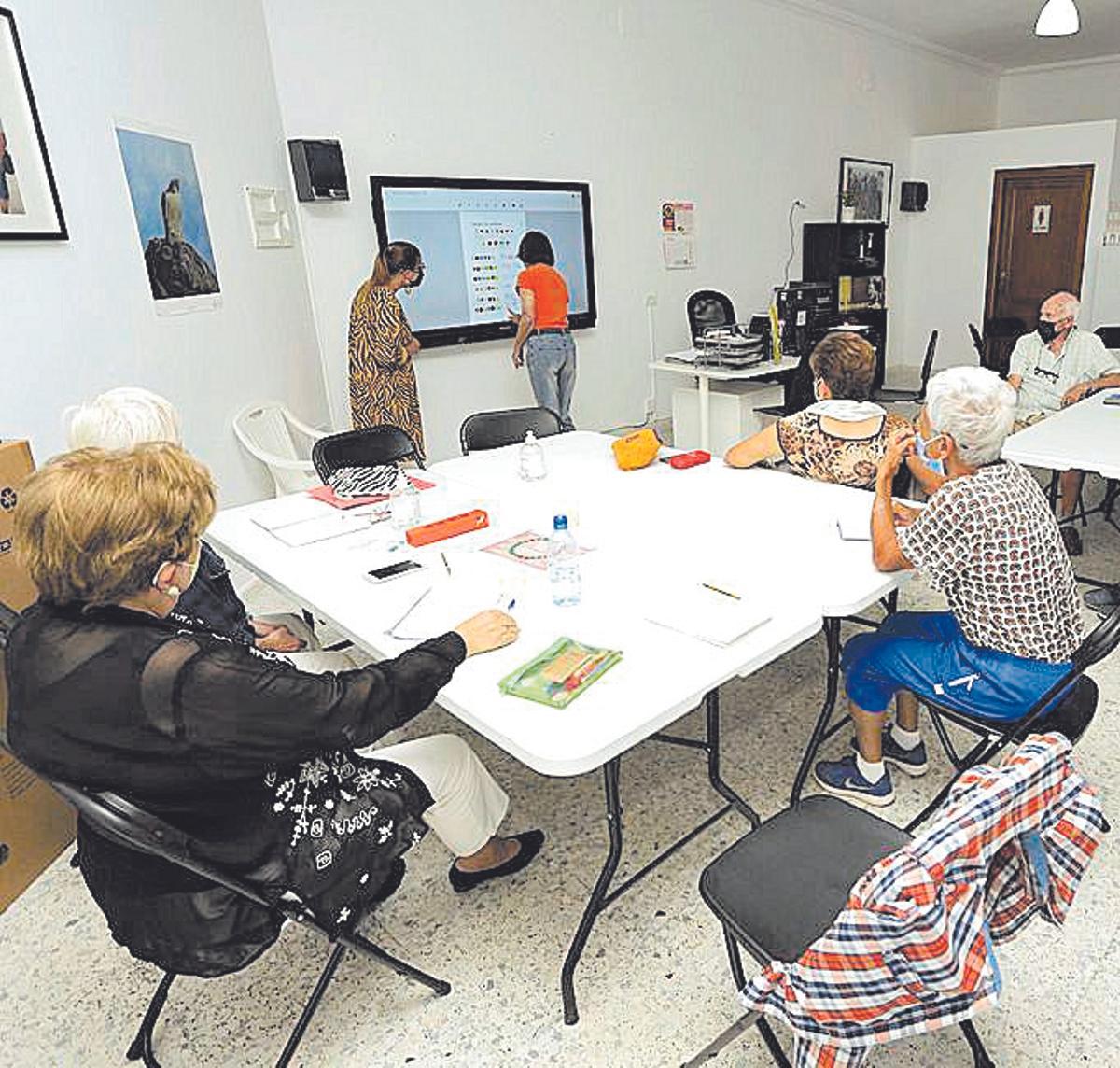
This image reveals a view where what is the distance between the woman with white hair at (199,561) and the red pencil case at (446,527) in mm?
390

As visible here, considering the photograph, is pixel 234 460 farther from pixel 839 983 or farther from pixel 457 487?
pixel 839 983

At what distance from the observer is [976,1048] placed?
4.72ft

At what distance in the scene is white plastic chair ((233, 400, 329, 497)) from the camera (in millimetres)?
3691

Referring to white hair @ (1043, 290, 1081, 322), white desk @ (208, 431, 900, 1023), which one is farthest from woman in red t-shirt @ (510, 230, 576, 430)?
white hair @ (1043, 290, 1081, 322)

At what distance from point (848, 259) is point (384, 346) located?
17.0ft

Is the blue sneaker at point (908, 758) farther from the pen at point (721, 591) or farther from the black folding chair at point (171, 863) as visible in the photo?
the black folding chair at point (171, 863)

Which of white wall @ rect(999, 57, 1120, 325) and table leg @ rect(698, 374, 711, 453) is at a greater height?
white wall @ rect(999, 57, 1120, 325)

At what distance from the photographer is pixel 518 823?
217 cm

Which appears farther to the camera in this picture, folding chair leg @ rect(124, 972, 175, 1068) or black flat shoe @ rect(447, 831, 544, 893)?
black flat shoe @ rect(447, 831, 544, 893)

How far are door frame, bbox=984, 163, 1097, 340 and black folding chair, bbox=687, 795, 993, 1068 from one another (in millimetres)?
7454

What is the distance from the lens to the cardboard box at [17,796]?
6.48 feet

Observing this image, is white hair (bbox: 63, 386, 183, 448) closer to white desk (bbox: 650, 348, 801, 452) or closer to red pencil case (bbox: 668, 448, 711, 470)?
red pencil case (bbox: 668, 448, 711, 470)

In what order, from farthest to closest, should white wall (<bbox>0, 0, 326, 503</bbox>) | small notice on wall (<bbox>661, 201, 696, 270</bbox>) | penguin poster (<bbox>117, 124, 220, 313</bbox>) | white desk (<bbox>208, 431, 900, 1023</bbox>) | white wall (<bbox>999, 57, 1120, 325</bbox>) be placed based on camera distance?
white wall (<bbox>999, 57, 1120, 325</bbox>) < small notice on wall (<bbox>661, 201, 696, 270</bbox>) < penguin poster (<bbox>117, 124, 220, 313</bbox>) < white wall (<bbox>0, 0, 326, 503</bbox>) < white desk (<bbox>208, 431, 900, 1023</bbox>)

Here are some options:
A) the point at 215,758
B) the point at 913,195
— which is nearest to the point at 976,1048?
the point at 215,758
